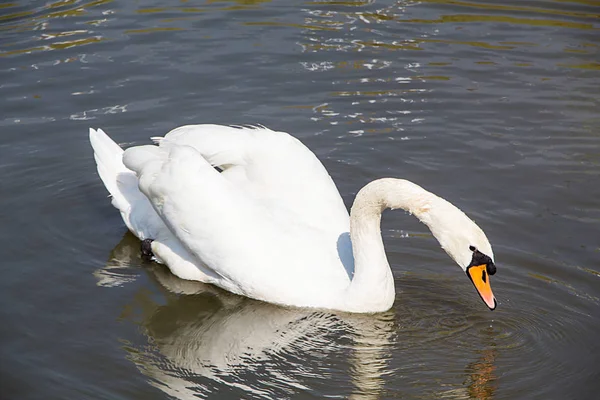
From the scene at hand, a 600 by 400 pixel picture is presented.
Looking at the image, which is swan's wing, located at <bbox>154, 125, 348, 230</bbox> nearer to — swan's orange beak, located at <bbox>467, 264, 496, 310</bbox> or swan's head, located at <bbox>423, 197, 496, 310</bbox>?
swan's head, located at <bbox>423, 197, 496, 310</bbox>

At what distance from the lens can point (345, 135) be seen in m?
10.8

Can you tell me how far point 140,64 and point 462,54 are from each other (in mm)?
3890

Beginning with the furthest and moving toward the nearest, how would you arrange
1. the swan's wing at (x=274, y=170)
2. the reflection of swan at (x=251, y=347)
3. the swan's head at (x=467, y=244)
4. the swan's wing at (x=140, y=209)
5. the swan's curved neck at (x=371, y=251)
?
the swan's wing at (x=140, y=209)
the swan's wing at (x=274, y=170)
the swan's curved neck at (x=371, y=251)
the swan's head at (x=467, y=244)
the reflection of swan at (x=251, y=347)

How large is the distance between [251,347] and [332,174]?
10.1 feet

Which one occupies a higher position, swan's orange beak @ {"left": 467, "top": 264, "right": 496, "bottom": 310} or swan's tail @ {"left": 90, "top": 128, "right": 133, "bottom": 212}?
swan's tail @ {"left": 90, "top": 128, "right": 133, "bottom": 212}

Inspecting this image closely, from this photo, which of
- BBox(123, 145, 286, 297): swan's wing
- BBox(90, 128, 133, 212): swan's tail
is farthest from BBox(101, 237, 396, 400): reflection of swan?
BBox(90, 128, 133, 212): swan's tail

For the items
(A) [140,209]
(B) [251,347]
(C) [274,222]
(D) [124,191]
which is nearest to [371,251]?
(C) [274,222]

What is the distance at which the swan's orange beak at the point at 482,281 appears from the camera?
6.98m

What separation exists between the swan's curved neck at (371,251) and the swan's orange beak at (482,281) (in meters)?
0.74

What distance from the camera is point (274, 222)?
7.87m

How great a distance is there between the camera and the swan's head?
6.92 meters

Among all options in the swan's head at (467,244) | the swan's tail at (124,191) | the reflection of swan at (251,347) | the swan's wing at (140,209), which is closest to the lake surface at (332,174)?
the reflection of swan at (251,347)

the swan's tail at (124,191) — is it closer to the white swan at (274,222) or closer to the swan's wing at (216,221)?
the white swan at (274,222)

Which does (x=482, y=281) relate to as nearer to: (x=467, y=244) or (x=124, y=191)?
(x=467, y=244)
